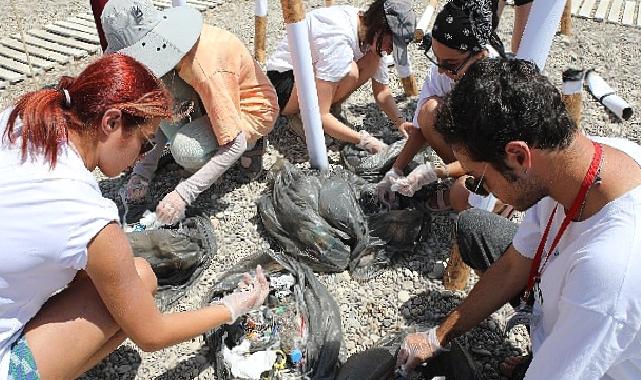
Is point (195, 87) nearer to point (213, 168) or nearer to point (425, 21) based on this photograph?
point (213, 168)

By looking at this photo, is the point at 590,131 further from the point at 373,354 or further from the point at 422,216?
the point at 373,354

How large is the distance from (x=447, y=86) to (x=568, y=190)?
1.41 metres

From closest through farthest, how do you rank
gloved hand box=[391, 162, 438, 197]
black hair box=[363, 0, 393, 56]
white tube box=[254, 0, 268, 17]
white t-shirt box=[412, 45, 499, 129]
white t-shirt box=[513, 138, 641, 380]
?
white t-shirt box=[513, 138, 641, 380]
gloved hand box=[391, 162, 438, 197]
white t-shirt box=[412, 45, 499, 129]
black hair box=[363, 0, 393, 56]
white tube box=[254, 0, 268, 17]

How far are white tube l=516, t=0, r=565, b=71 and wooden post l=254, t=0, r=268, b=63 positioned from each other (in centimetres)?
221

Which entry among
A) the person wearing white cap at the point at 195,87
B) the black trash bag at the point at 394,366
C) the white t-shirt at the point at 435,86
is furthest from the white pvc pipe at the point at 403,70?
the black trash bag at the point at 394,366

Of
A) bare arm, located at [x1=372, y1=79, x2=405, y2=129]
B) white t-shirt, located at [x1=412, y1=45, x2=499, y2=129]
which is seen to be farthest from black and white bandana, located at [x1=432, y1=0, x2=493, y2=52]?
bare arm, located at [x1=372, y1=79, x2=405, y2=129]

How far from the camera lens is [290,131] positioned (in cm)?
344

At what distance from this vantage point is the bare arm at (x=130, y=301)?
4.86ft

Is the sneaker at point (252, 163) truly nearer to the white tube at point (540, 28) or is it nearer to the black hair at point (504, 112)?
the white tube at point (540, 28)

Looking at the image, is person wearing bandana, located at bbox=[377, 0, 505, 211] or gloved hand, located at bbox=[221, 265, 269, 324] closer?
gloved hand, located at bbox=[221, 265, 269, 324]

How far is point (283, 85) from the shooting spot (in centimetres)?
327

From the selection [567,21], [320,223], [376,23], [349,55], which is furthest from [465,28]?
[567,21]

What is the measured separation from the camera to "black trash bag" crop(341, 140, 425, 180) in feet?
9.68

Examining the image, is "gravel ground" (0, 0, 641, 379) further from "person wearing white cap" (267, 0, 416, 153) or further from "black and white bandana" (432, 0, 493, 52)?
"black and white bandana" (432, 0, 493, 52)
